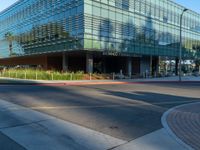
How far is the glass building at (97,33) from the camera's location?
118ft

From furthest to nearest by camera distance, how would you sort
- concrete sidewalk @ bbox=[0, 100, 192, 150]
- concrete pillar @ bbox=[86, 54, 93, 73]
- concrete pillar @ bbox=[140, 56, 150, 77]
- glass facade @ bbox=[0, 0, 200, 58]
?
concrete pillar @ bbox=[140, 56, 150, 77] → concrete pillar @ bbox=[86, 54, 93, 73] → glass facade @ bbox=[0, 0, 200, 58] → concrete sidewalk @ bbox=[0, 100, 192, 150]

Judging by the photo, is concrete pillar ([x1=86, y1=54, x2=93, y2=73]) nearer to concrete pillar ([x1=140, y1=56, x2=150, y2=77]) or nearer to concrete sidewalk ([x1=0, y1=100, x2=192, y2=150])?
concrete pillar ([x1=140, y1=56, x2=150, y2=77])

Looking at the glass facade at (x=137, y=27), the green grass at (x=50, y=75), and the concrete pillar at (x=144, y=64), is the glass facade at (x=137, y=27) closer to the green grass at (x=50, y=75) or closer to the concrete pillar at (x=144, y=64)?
the concrete pillar at (x=144, y=64)

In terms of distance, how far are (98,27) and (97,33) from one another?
906 mm

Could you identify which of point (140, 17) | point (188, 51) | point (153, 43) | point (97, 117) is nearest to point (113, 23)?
point (140, 17)

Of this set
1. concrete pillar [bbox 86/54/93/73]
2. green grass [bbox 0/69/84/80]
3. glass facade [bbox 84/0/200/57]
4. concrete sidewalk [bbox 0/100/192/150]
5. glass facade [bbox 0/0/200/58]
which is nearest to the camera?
concrete sidewalk [bbox 0/100/192/150]

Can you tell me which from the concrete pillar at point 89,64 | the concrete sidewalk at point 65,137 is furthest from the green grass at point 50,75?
the concrete sidewalk at point 65,137

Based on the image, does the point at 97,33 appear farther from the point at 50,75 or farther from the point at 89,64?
the point at 50,75

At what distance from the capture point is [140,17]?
43.4m

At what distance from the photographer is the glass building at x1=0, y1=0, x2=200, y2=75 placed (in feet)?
118

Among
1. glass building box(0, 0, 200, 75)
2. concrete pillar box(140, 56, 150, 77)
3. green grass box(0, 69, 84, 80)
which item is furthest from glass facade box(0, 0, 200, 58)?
green grass box(0, 69, 84, 80)

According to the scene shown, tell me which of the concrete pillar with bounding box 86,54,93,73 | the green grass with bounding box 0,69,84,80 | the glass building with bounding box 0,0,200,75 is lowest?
the green grass with bounding box 0,69,84,80

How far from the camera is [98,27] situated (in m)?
36.2

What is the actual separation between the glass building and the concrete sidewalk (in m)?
26.9
